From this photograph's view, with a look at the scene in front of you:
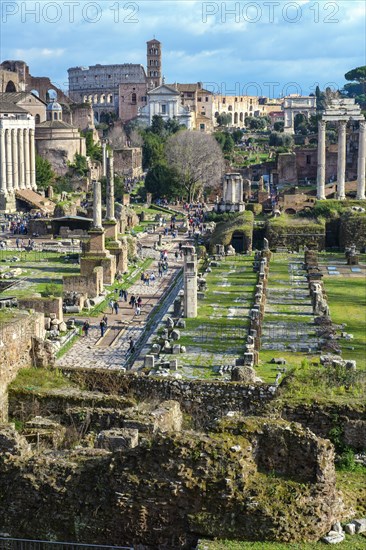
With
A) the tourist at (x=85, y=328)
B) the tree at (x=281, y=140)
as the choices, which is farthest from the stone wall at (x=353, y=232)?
the tree at (x=281, y=140)

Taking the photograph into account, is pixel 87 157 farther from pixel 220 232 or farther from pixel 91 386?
pixel 91 386

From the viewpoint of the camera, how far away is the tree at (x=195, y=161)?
289ft

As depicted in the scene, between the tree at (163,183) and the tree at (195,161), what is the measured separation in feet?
2.55

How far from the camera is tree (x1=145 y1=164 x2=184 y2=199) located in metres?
86.2

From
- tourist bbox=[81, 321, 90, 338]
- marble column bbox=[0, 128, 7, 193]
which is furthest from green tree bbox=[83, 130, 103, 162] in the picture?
tourist bbox=[81, 321, 90, 338]

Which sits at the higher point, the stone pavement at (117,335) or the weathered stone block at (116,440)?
the weathered stone block at (116,440)

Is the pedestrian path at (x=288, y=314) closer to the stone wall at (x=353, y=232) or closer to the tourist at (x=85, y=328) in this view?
the tourist at (x=85, y=328)

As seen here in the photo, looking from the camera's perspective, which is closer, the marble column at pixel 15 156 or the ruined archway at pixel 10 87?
the marble column at pixel 15 156

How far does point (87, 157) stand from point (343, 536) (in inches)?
3676

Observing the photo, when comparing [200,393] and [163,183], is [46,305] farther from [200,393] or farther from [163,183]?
[163,183]

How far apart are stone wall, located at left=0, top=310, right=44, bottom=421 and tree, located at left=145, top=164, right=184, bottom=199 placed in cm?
6815

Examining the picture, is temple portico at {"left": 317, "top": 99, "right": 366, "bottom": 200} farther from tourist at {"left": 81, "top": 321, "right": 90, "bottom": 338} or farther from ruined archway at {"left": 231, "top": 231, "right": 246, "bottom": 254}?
tourist at {"left": 81, "top": 321, "right": 90, "bottom": 338}

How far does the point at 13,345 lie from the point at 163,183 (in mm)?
69533

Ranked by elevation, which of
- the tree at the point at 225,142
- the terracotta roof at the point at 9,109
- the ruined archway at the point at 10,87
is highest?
the ruined archway at the point at 10,87
